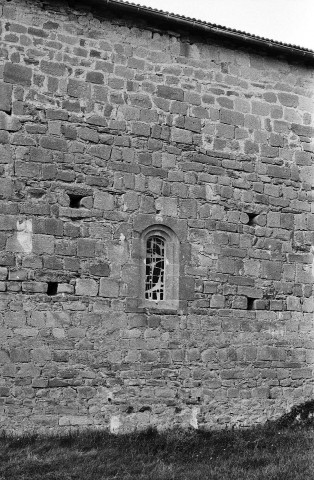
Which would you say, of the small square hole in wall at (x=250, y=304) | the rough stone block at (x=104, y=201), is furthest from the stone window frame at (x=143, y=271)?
the small square hole in wall at (x=250, y=304)

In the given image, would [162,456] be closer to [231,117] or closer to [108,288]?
[108,288]

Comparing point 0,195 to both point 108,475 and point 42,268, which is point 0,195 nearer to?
point 42,268

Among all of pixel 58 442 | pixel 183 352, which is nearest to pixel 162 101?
pixel 183 352

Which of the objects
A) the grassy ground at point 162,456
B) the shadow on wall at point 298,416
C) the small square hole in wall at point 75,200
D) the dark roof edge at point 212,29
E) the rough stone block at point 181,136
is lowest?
the grassy ground at point 162,456

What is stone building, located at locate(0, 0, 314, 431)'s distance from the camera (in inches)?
353

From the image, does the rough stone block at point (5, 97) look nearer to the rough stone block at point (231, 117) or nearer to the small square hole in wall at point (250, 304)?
the rough stone block at point (231, 117)

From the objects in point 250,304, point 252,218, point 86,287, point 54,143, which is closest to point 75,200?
Answer: point 54,143

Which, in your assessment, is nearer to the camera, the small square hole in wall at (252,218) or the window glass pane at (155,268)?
the window glass pane at (155,268)

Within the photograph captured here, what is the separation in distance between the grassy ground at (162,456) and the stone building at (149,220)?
18.6 inches

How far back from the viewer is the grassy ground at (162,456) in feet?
24.1

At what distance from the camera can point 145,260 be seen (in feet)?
31.9

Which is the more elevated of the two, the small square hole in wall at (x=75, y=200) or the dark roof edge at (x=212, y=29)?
the dark roof edge at (x=212, y=29)

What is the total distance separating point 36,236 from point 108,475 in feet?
11.4

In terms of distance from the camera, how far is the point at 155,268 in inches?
388
